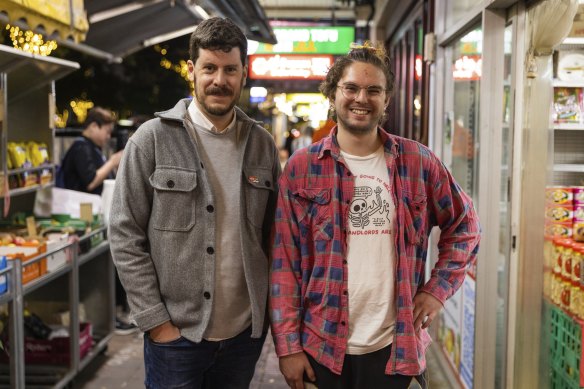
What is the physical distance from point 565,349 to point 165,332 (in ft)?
7.22

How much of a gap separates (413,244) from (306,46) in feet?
24.3

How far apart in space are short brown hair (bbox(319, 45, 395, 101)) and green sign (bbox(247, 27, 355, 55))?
6.67 meters

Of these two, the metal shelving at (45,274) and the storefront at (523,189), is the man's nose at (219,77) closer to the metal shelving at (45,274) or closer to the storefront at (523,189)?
the storefront at (523,189)

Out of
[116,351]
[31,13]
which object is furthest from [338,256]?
[116,351]

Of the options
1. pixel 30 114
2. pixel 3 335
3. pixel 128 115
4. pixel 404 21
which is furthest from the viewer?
pixel 128 115

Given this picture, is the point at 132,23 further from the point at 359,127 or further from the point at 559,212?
the point at 359,127

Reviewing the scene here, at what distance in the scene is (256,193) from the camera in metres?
2.69

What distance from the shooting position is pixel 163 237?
2.55 m

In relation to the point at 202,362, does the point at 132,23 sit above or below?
above

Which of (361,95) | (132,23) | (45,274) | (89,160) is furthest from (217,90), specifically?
(132,23)

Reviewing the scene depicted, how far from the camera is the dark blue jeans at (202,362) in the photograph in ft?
8.50

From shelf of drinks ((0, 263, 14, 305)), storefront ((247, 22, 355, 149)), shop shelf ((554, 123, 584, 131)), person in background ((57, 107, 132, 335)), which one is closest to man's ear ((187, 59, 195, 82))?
shelf of drinks ((0, 263, 14, 305))

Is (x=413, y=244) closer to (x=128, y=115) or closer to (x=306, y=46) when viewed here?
(x=306, y=46)

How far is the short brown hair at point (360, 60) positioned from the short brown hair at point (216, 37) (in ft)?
1.24
